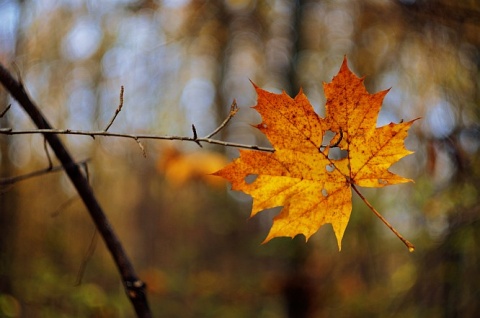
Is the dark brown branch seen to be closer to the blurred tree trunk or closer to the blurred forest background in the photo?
the blurred forest background

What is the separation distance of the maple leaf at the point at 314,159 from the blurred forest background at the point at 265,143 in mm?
389

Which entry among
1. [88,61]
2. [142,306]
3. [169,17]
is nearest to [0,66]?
[142,306]

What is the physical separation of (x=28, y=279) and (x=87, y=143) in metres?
3.07

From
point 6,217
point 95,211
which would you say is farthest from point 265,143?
point 95,211

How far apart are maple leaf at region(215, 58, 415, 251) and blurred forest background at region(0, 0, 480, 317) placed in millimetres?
389

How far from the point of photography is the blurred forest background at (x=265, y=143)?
1973 millimetres

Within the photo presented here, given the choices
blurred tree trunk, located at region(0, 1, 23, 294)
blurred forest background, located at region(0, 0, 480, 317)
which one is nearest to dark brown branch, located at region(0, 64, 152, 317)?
blurred forest background, located at region(0, 0, 480, 317)

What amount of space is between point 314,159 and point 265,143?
21.7ft

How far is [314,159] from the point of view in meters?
0.86

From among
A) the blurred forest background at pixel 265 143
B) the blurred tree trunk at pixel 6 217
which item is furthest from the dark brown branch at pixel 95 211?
the blurred tree trunk at pixel 6 217

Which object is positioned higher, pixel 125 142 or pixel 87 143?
pixel 125 142

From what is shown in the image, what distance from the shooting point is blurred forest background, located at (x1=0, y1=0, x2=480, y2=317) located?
6.47 feet

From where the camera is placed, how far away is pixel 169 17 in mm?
5180

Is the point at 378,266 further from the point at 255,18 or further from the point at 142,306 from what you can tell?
the point at 142,306
